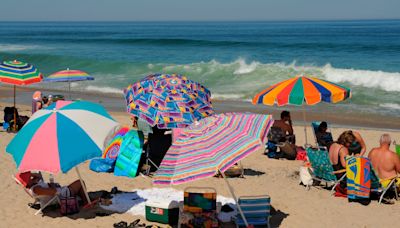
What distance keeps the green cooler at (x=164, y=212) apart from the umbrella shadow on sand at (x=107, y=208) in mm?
581

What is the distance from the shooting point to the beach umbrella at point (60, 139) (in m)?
5.89

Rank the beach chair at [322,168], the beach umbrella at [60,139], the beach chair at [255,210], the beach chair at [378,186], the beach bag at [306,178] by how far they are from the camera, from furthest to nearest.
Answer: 1. the beach bag at [306,178]
2. the beach chair at [322,168]
3. the beach chair at [378,186]
4. the beach chair at [255,210]
5. the beach umbrella at [60,139]

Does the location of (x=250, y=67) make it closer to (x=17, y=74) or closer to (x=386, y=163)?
(x=17, y=74)

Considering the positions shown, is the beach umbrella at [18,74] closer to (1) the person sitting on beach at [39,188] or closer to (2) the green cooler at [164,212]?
(1) the person sitting on beach at [39,188]

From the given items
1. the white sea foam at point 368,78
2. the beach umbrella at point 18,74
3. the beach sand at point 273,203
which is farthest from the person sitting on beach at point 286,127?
the white sea foam at point 368,78

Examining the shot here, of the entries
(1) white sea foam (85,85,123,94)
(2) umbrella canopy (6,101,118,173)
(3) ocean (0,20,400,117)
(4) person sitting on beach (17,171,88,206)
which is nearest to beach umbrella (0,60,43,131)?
(4) person sitting on beach (17,171,88,206)

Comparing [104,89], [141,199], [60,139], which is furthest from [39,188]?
[104,89]

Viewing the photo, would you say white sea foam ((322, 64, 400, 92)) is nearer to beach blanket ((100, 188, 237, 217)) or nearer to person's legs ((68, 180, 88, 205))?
beach blanket ((100, 188, 237, 217))

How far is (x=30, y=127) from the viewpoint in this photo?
627 cm

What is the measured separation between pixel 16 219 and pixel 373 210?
4735 mm

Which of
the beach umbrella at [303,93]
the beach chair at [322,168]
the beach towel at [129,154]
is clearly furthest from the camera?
the beach towel at [129,154]

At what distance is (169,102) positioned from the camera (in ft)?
23.9

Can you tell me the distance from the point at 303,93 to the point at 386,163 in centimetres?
176

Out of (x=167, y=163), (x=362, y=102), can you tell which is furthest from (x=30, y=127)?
(x=362, y=102)
